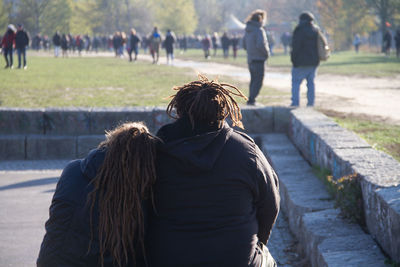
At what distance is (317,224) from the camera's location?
14.8ft

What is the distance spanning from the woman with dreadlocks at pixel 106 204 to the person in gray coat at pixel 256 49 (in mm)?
8716

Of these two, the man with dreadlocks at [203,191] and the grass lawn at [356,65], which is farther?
the grass lawn at [356,65]

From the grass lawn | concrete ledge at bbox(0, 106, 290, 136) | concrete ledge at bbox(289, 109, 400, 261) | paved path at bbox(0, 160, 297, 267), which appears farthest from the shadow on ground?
the grass lawn

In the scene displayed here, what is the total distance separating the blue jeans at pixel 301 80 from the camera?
37.6ft

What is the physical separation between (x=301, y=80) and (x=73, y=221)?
927 centimetres

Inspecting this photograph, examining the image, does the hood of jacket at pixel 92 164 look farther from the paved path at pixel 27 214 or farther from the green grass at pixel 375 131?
the green grass at pixel 375 131

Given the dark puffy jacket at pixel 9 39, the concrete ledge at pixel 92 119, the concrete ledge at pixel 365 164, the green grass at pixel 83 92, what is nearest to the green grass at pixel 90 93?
the green grass at pixel 83 92

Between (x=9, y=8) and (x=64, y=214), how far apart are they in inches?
3147

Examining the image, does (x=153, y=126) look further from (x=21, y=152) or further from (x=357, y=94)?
(x=357, y=94)

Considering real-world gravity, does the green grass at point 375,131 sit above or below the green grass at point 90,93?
below

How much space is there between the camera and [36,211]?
6230mm

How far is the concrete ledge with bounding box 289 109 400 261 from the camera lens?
143 inches

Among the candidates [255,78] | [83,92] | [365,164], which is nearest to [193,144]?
[365,164]

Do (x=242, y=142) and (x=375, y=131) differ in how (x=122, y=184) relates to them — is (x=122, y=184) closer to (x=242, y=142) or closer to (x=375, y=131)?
(x=242, y=142)
